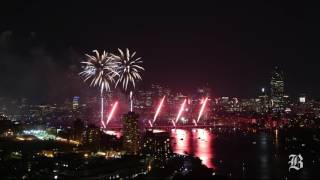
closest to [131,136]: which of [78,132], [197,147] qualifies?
[78,132]

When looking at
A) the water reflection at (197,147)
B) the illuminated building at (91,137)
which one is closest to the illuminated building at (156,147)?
the water reflection at (197,147)

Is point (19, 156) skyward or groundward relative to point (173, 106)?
groundward

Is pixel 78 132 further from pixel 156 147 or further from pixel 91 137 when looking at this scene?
pixel 156 147

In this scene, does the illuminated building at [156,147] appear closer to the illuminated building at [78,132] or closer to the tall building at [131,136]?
the tall building at [131,136]

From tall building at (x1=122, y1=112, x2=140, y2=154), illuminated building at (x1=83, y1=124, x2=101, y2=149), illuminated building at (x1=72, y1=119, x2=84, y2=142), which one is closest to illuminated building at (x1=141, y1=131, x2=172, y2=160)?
tall building at (x1=122, y1=112, x2=140, y2=154)

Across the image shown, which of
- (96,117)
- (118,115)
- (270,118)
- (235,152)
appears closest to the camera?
(235,152)

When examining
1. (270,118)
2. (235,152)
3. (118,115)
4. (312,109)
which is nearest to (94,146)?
(235,152)

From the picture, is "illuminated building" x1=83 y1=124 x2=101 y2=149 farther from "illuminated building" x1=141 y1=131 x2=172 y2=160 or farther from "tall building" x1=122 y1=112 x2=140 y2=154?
"illuminated building" x1=141 y1=131 x2=172 y2=160

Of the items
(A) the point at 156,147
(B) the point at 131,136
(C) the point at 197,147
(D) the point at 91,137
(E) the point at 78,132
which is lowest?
(C) the point at 197,147

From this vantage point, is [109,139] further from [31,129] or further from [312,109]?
[312,109]

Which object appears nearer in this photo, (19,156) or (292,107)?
(19,156)

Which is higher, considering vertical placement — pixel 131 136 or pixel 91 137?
pixel 131 136
